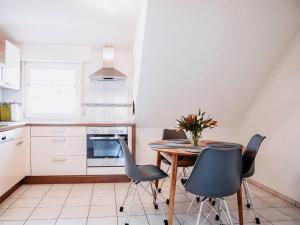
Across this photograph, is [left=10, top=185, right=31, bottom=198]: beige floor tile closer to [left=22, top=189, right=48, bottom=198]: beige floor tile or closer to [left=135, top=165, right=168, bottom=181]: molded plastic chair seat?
[left=22, top=189, right=48, bottom=198]: beige floor tile

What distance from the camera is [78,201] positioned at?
3.04m

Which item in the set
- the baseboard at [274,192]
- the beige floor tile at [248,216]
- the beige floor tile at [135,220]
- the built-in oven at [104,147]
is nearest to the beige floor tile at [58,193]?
the built-in oven at [104,147]

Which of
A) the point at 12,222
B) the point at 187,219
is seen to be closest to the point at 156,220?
the point at 187,219

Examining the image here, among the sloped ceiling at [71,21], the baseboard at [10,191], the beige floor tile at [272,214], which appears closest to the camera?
the beige floor tile at [272,214]

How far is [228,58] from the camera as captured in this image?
3242 mm

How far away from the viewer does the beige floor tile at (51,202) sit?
294 centimetres

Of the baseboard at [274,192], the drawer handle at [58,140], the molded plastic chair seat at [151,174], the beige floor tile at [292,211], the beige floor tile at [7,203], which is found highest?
the drawer handle at [58,140]

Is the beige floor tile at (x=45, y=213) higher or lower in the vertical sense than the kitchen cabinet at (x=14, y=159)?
lower

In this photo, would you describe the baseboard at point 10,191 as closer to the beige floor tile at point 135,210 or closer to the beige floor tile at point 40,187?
the beige floor tile at point 40,187

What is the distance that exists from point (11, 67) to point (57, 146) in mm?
1314

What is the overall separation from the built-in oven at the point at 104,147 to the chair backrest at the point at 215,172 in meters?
1.92

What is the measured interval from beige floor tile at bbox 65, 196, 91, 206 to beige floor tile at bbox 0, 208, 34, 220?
42cm

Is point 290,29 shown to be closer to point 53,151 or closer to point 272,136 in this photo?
point 272,136

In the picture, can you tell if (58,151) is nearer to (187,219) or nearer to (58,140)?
(58,140)
